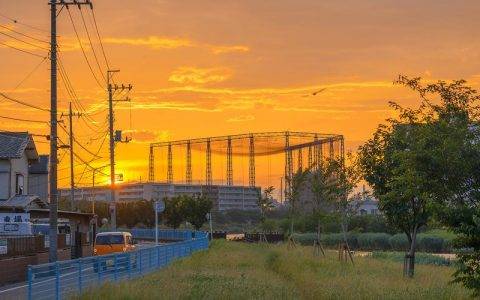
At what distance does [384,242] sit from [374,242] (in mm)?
1058

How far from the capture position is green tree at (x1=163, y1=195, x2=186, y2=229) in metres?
98.3

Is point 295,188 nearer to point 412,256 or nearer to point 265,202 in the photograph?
point 265,202

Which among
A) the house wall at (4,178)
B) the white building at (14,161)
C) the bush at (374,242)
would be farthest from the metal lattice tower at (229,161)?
the house wall at (4,178)

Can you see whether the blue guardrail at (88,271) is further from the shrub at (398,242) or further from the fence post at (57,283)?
the shrub at (398,242)

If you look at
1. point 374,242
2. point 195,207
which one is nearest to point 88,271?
point 374,242

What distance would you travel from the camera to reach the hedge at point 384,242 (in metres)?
73.1

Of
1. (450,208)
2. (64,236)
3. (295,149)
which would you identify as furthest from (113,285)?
(295,149)

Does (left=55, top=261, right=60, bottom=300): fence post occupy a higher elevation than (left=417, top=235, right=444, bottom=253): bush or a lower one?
higher

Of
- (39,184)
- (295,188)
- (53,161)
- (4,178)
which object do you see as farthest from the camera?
(295,188)

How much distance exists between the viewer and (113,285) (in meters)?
21.6

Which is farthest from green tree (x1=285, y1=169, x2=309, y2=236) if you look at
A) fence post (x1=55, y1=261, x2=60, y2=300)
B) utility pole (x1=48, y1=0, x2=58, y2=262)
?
fence post (x1=55, y1=261, x2=60, y2=300)

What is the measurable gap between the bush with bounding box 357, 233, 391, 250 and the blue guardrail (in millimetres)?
42241

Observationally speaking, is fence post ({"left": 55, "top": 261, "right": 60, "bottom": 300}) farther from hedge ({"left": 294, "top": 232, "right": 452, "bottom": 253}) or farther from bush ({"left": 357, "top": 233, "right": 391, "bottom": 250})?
bush ({"left": 357, "top": 233, "right": 391, "bottom": 250})

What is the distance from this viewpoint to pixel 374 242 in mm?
79812
